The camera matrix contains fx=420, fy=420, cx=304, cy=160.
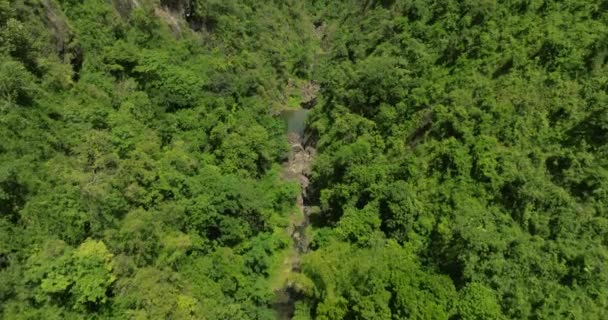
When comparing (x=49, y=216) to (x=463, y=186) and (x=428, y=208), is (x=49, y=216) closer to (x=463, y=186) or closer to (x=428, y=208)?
(x=428, y=208)

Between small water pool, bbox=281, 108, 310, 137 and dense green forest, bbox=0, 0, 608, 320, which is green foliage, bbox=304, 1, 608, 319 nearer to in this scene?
dense green forest, bbox=0, 0, 608, 320

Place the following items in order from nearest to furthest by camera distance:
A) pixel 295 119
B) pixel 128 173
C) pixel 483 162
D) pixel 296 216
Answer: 1. pixel 128 173
2. pixel 483 162
3. pixel 296 216
4. pixel 295 119

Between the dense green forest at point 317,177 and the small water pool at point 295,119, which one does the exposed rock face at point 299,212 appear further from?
the small water pool at point 295,119

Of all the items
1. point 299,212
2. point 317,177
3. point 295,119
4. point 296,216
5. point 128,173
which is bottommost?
point 296,216

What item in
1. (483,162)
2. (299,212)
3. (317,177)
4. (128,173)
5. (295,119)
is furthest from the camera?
(295,119)

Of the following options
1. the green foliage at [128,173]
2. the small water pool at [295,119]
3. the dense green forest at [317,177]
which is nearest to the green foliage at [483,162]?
the dense green forest at [317,177]

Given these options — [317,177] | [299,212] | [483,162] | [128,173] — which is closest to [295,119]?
[317,177]

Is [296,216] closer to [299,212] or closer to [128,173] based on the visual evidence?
[299,212]

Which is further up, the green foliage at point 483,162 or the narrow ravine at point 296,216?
the green foliage at point 483,162
